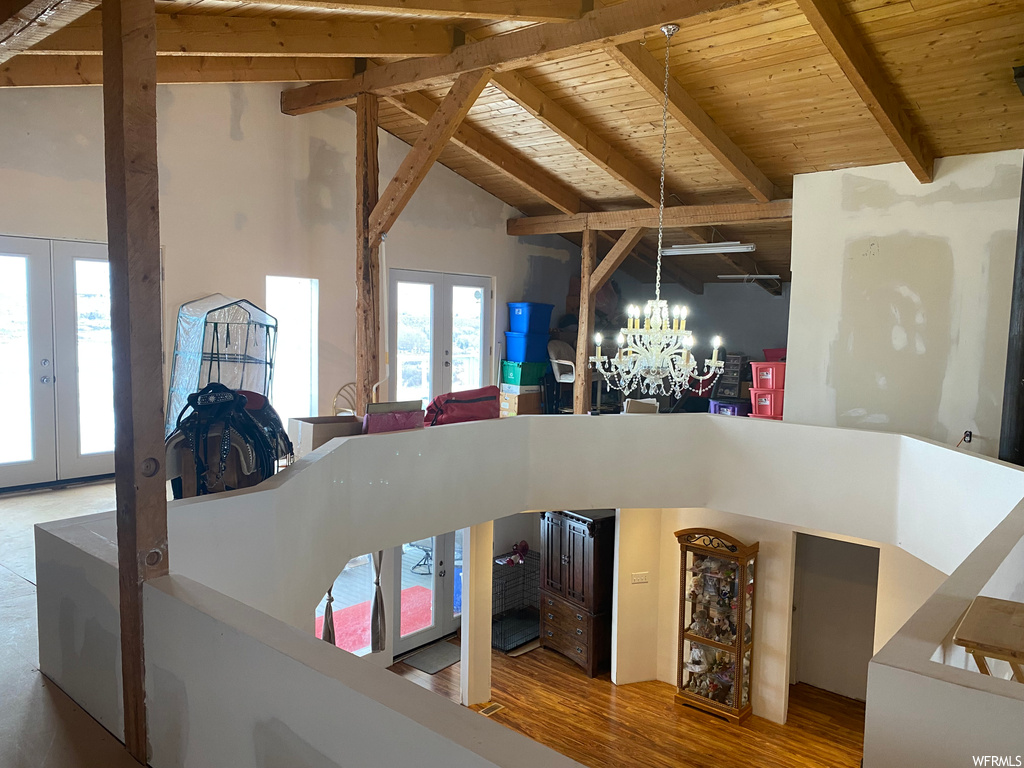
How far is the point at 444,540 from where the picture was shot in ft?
30.6

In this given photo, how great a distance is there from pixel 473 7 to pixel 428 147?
1.61 metres

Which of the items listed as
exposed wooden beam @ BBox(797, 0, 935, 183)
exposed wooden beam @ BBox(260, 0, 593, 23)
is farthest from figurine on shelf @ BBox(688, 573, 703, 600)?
exposed wooden beam @ BBox(260, 0, 593, 23)

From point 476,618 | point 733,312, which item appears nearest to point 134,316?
point 476,618

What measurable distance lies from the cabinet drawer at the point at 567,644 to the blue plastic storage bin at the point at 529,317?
4.07 m

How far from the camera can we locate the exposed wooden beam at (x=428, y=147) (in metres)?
6.02

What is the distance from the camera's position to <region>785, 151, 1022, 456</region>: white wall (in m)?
6.29

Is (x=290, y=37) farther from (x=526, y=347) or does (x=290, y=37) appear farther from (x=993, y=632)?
(x=993, y=632)

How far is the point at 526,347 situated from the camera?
33.6 feet

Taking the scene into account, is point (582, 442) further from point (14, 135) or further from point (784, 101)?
point (14, 135)

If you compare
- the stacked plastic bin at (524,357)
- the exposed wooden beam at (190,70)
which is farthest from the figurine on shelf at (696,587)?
the exposed wooden beam at (190,70)

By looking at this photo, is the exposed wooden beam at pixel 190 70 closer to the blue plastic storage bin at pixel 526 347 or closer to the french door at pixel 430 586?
the blue plastic storage bin at pixel 526 347

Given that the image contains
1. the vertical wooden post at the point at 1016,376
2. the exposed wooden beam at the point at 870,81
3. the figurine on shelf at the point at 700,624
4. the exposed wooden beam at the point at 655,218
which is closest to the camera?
the exposed wooden beam at the point at 870,81

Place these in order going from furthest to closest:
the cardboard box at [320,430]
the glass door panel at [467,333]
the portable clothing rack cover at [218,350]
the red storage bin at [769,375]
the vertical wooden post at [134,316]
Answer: the glass door panel at [467,333], the red storage bin at [769,375], the portable clothing rack cover at [218,350], the cardboard box at [320,430], the vertical wooden post at [134,316]

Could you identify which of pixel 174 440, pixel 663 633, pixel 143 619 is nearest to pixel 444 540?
pixel 663 633
